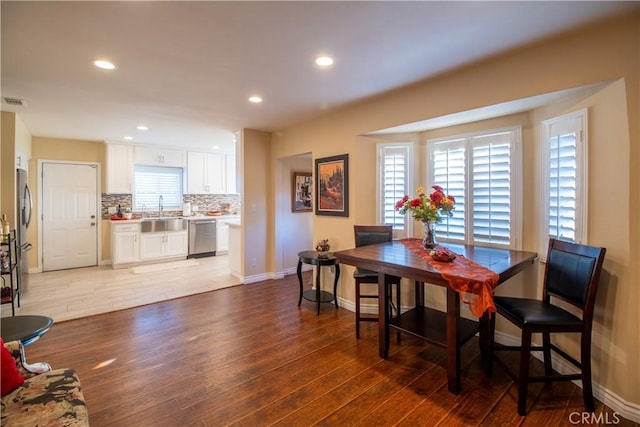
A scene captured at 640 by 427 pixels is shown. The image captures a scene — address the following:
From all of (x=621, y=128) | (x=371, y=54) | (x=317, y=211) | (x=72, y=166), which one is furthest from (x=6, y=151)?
(x=621, y=128)

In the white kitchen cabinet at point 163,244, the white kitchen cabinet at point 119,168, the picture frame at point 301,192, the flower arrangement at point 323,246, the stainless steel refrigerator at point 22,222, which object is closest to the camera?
the flower arrangement at point 323,246

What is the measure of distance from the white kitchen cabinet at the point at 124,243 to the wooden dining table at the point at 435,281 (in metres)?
5.08

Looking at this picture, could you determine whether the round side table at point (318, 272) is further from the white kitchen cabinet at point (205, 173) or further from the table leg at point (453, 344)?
the white kitchen cabinet at point (205, 173)

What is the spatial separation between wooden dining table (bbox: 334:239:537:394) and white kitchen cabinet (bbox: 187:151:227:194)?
538 centimetres

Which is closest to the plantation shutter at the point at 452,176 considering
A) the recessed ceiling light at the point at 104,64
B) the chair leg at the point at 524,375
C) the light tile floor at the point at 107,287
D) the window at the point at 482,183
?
the window at the point at 482,183

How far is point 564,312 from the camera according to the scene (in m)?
2.06

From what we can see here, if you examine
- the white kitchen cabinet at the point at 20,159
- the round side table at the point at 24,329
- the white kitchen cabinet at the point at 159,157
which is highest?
the white kitchen cabinet at the point at 159,157

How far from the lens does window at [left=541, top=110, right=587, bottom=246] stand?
2.21 metres

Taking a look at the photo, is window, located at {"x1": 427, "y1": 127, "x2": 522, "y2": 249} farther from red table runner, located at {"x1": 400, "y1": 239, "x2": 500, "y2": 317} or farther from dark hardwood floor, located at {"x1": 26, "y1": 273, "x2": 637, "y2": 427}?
dark hardwood floor, located at {"x1": 26, "y1": 273, "x2": 637, "y2": 427}

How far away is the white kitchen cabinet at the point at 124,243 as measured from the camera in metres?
5.86

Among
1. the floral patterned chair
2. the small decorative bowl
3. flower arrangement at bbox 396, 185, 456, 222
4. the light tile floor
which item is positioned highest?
flower arrangement at bbox 396, 185, 456, 222

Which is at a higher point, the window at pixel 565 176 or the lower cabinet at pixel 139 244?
the window at pixel 565 176

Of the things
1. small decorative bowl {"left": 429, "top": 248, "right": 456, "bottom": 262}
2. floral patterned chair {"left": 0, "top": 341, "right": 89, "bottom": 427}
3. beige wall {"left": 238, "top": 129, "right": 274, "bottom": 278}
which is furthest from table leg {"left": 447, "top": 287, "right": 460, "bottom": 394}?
beige wall {"left": 238, "top": 129, "right": 274, "bottom": 278}

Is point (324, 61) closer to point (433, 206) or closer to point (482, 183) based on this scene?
point (433, 206)
